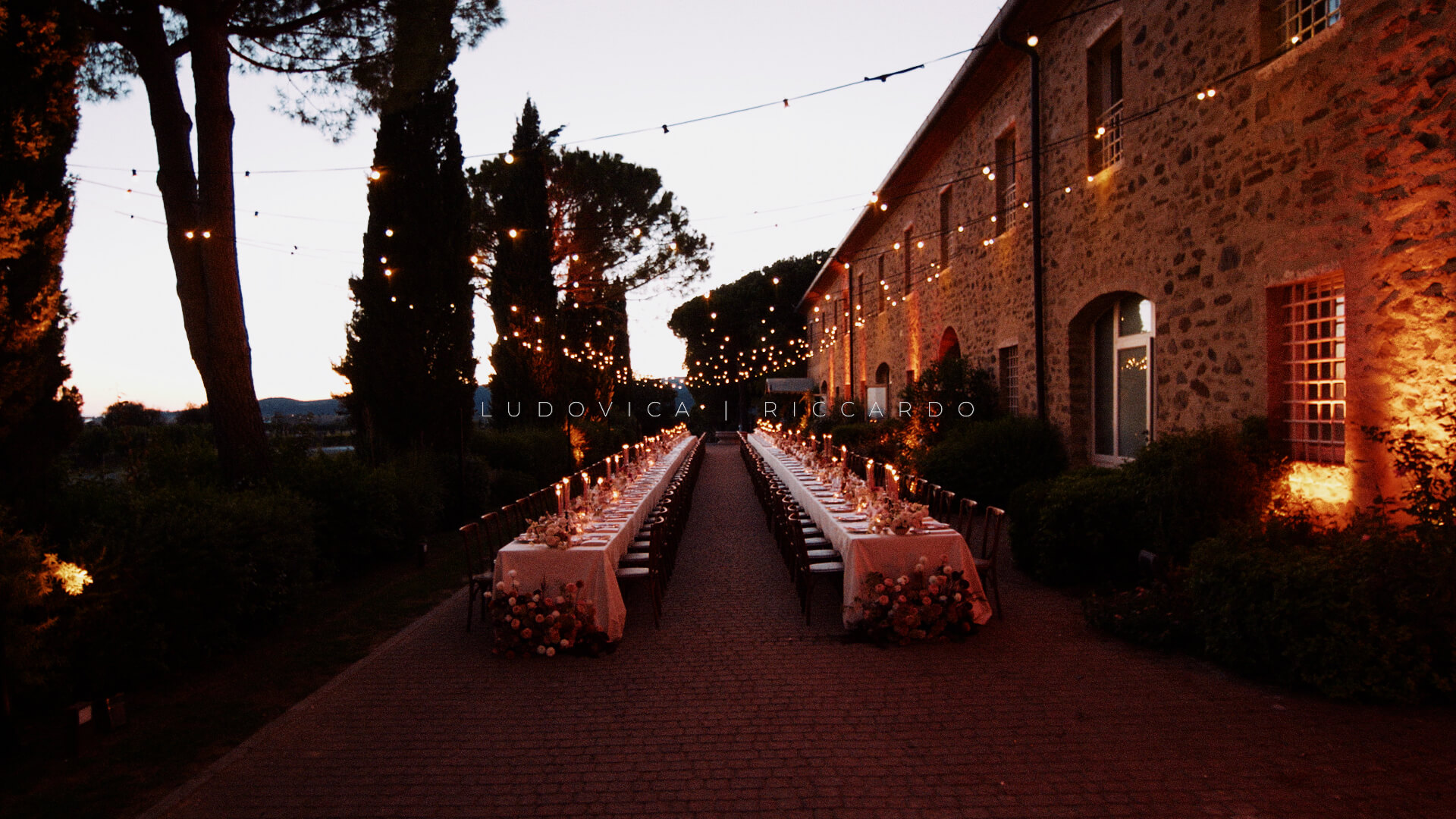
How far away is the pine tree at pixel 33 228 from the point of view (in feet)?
13.0

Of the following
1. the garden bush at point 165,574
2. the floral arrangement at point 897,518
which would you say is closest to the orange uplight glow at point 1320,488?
the floral arrangement at point 897,518

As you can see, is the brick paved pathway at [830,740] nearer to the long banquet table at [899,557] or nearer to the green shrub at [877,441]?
the long banquet table at [899,557]

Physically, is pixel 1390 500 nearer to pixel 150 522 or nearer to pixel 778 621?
pixel 778 621

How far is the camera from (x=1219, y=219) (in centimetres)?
652

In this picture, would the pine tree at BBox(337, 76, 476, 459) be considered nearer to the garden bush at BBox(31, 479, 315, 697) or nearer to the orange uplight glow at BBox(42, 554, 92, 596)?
the garden bush at BBox(31, 479, 315, 697)

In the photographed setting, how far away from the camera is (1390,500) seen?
4527 millimetres

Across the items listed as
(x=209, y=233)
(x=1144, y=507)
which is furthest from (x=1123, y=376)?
(x=209, y=233)

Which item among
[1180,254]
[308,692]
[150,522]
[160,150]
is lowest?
[308,692]

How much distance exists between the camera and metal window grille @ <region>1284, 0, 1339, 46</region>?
18.0 feet

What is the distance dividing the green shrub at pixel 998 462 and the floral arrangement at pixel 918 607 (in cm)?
468

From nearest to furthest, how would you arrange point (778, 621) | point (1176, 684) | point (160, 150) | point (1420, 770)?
point (1420, 770)
point (1176, 684)
point (778, 621)
point (160, 150)

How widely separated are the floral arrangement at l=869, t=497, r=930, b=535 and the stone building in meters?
2.68

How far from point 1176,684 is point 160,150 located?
9292 millimetres

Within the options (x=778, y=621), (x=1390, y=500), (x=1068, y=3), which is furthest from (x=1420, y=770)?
(x=1068, y=3)
